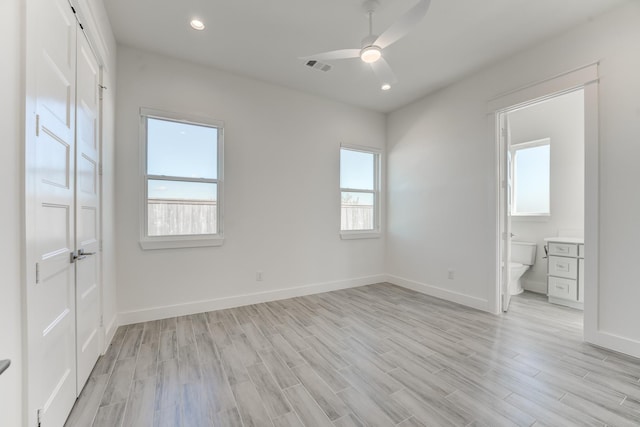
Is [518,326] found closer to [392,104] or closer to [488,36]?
[488,36]

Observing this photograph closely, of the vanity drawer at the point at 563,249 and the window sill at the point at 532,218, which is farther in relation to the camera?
the window sill at the point at 532,218

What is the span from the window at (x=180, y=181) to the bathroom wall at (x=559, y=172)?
15.8ft

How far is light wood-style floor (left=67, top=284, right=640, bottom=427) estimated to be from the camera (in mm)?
1616

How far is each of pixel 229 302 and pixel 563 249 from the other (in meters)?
4.46

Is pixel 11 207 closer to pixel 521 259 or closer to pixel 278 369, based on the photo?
pixel 278 369

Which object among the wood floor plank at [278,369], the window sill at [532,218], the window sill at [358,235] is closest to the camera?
the wood floor plank at [278,369]

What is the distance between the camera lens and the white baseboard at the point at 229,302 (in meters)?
2.94

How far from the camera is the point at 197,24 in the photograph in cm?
255

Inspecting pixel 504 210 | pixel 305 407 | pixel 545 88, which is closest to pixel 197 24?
pixel 305 407

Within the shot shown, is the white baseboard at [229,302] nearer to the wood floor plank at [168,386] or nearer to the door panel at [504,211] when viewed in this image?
the wood floor plank at [168,386]

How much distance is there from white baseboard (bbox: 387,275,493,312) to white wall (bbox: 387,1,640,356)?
0.05 feet

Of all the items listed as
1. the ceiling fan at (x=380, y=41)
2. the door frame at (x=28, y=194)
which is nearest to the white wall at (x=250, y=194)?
the ceiling fan at (x=380, y=41)

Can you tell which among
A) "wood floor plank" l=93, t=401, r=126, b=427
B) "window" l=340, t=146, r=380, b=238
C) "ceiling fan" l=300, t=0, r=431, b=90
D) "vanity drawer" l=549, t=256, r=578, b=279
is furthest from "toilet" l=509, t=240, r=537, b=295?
"wood floor plank" l=93, t=401, r=126, b=427

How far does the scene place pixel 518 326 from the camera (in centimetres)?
289
